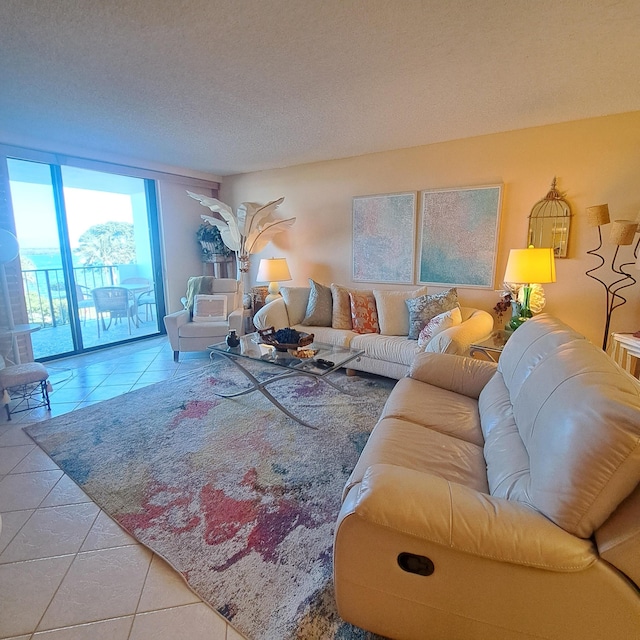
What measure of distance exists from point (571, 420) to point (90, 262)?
203 inches

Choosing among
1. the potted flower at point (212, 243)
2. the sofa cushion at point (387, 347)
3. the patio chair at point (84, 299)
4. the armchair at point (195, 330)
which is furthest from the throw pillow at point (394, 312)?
the patio chair at point (84, 299)

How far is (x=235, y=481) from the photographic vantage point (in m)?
1.96

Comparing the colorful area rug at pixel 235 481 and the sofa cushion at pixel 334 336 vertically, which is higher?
the sofa cushion at pixel 334 336

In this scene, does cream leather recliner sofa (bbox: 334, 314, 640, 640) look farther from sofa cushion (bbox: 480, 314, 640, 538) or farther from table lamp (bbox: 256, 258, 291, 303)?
table lamp (bbox: 256, 258, 291, 303)

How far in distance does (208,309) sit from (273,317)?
0.98 metres

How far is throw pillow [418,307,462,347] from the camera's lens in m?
2.95

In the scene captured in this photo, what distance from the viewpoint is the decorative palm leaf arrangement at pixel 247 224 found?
4.61 meters

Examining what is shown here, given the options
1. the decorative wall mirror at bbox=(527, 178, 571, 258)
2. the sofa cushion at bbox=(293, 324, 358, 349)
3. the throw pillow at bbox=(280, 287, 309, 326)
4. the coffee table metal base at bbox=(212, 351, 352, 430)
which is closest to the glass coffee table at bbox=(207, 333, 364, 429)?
the coffee table metal base at bbox=(212, 351, 352, 430)

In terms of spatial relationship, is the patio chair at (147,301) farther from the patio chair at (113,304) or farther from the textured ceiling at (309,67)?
the textured ceiling at (309,67)

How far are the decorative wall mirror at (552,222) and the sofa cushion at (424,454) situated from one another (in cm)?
243

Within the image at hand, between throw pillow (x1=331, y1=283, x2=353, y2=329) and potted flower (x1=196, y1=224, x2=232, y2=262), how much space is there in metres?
2.31

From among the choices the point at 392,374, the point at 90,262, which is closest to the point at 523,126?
the point at 392,374

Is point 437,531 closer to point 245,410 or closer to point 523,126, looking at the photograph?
point 245,410

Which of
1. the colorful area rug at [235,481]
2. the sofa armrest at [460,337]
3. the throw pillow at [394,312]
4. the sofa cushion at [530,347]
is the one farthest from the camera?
the throw pillow at [394,312]
